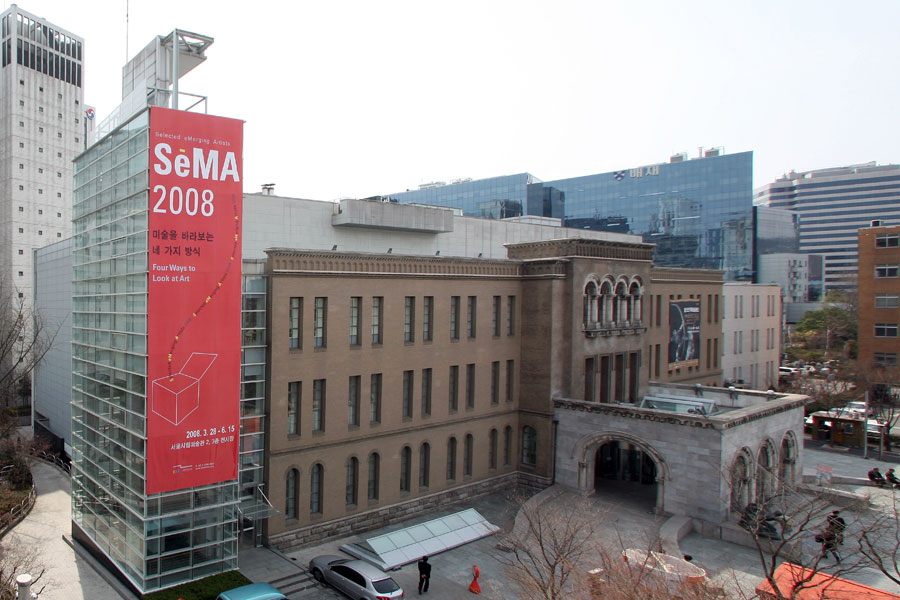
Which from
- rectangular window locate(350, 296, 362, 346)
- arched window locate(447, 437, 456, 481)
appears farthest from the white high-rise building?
arched window locate(447, 437, 456, 481)

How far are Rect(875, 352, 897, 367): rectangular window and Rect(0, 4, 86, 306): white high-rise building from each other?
94.4 m

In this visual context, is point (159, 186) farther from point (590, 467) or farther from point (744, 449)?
point (744, 449)

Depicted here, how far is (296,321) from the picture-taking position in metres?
28.9

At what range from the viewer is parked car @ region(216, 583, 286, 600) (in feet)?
70.8

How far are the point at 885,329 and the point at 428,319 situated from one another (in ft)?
178

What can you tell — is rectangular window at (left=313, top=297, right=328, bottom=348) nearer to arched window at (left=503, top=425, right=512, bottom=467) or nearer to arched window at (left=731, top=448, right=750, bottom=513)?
arched window at (left=503, top=425, right=512, bottom=467)

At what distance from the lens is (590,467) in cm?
3559

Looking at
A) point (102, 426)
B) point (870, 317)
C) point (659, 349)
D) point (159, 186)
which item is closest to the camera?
point (159, 186)

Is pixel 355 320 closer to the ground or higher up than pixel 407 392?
higher up

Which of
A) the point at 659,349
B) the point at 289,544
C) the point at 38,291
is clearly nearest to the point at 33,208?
the point at 38,291

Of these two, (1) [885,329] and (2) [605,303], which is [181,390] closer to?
(2) [605,303]

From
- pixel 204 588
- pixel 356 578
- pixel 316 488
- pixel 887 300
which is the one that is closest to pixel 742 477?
pixel 356 578

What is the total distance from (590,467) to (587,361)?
6.84 meters

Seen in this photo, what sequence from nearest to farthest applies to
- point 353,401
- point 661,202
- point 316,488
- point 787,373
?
point 316,488, point 353,401, point 787,373, point 661,202
